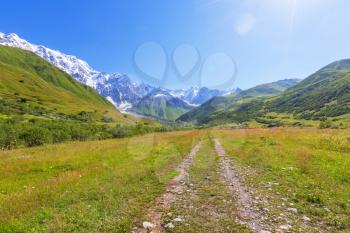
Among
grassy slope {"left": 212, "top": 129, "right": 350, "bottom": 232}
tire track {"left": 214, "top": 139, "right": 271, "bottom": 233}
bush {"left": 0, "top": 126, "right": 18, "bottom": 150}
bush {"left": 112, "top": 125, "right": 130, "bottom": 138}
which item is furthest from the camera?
bush {"left": 112, "top": 125, "right": 130, "bottom": 138}

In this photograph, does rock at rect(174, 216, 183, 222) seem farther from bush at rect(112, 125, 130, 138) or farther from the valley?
bush at rect(112, 125, 130, 138)

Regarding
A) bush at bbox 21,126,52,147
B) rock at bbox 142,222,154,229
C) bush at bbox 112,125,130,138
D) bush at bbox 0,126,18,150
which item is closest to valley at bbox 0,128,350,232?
rock at bbox 142,222,154,229

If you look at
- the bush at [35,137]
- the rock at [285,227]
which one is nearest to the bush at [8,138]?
the bush at [35,137]

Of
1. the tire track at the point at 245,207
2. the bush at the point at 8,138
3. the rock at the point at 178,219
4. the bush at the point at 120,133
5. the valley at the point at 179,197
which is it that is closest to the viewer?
the tire track at the point at 245,207

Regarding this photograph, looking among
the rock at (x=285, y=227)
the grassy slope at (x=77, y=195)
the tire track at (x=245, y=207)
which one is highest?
the grassy slope at (x=77, y=195)

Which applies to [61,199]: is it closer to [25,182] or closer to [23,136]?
[25,182]

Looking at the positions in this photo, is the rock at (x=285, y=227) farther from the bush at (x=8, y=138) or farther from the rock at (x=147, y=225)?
the bush at (x=8, y=138)

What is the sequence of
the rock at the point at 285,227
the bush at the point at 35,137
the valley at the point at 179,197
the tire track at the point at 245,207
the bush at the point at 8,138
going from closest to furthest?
the rock at the point at 285,227, the tire track at the point at 245,207, the valley at the point at 179,197, the bush at the point at 8,138, the bush at the point at 35,137

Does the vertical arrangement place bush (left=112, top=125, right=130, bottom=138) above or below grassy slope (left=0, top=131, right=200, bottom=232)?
above

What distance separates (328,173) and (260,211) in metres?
8.01

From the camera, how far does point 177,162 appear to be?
72.3ft

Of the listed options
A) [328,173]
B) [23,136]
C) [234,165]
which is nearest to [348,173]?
[328,173]

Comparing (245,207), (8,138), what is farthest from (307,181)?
Result: (8,138)

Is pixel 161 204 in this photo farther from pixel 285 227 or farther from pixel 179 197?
pixel 285 227
